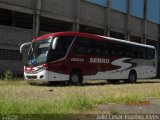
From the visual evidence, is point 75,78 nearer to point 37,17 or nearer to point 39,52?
point 39,52

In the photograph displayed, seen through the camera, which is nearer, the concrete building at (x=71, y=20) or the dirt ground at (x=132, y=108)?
the dirt ground at (x=132, y=108)

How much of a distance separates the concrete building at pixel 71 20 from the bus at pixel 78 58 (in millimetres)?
6054

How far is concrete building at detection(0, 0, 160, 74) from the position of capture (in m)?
30.3

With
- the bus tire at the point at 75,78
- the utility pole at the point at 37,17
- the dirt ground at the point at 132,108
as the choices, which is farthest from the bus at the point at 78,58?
the dirt ground at the point at 132,108

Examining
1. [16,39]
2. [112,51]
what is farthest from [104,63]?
[16,39]

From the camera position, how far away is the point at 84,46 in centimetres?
2295

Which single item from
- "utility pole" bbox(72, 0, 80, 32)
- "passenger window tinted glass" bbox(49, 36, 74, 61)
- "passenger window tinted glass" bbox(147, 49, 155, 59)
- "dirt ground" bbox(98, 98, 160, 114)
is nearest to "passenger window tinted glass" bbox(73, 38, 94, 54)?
"passenger window tinted glass" bbox(49, 36, 74, 61)

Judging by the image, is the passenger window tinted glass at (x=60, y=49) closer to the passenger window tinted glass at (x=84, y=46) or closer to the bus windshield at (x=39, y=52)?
the bus windshield at (x=39, y=52)

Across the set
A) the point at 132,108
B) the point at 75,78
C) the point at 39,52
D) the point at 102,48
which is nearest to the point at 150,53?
the point at 102,48

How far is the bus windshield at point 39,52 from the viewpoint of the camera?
21078 millimetres

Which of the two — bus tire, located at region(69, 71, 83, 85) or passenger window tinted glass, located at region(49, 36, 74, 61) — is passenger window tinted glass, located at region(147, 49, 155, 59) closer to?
bus tire, located at region(69, 71, 83, 85)

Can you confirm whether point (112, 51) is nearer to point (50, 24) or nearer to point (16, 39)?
point (16, 39)

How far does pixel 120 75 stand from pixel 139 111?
17.6m

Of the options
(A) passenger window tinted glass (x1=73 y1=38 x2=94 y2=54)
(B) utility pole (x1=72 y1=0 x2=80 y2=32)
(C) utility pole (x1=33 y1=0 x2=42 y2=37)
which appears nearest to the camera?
(A) passenger window tinted glass (x1=73 y1=38 x2=94 y2=54)
